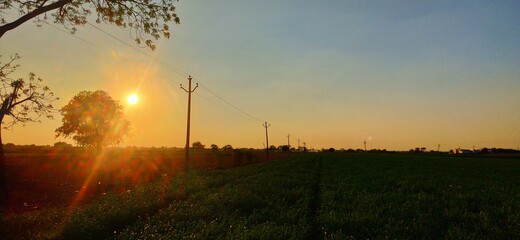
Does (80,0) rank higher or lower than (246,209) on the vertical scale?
higher

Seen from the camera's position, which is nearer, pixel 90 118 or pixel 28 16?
pixel 28 16

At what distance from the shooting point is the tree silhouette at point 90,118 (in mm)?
63781

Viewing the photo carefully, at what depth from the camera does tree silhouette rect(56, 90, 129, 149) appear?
6378 cm

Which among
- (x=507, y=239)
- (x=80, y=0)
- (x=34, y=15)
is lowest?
(x=507, y=239)

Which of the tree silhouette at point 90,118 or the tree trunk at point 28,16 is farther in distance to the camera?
the tree silhouette at point 90,118

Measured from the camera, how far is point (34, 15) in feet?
37.5

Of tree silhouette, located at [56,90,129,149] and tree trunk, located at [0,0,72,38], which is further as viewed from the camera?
tree silhouette, located at [56,90,129,149]

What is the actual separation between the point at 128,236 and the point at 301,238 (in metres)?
3.74

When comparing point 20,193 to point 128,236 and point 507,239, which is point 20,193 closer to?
point 128,236

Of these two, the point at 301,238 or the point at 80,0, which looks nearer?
the point at 301,238

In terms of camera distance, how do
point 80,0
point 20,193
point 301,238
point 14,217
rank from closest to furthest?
point 301,238, point 14,217, point 80,0, point 20,193

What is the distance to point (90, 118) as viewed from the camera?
64562 mm

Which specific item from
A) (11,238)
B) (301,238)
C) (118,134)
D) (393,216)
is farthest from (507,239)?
(118,134)

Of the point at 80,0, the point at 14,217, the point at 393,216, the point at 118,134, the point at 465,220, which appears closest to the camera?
the point at 465,220
